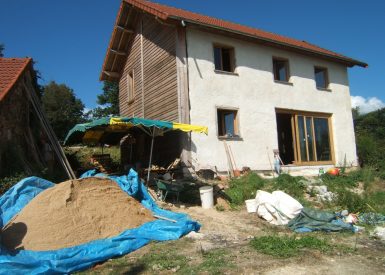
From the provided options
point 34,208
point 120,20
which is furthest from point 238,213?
point 120,20

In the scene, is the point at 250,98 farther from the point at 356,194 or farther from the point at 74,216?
the point at 74,216

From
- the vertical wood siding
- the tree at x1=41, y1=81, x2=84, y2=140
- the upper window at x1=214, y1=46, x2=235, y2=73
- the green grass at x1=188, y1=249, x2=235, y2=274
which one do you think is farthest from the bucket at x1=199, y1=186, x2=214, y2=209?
the tree at x1=41, y1=81, x2=84, y2=140

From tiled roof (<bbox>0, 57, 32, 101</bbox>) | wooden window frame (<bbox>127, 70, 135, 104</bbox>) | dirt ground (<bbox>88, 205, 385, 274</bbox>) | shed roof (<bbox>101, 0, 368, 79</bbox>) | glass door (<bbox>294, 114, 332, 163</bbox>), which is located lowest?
dirt ground (<bbox>88, 205, 385, 274</bbox>)

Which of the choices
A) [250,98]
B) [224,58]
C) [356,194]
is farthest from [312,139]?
[356,194]

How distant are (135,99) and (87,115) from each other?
84.4 feet

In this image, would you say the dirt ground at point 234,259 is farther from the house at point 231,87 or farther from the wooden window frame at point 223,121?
the wooden window frame at point 223,121

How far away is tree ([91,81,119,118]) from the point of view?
132 feet

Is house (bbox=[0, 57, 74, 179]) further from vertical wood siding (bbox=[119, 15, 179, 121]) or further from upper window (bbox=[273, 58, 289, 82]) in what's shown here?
upper window (bbox=[273, 58, 289, 82])

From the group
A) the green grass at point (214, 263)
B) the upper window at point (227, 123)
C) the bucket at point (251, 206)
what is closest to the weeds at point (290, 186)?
the bucket at point (251, 206)

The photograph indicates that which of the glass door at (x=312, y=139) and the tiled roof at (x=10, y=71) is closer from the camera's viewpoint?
the tiled roof at (x=10, y=71)

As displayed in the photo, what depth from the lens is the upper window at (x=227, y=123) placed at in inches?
537

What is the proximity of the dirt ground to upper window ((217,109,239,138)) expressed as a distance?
21.0 feet

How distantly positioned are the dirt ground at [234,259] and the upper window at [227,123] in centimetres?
640

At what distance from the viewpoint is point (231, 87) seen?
13.9 meters
